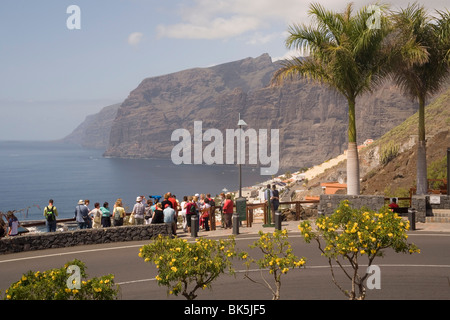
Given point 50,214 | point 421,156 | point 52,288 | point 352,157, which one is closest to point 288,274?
point 52,288

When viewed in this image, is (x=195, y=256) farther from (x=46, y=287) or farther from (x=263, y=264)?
(x=46, y=287)

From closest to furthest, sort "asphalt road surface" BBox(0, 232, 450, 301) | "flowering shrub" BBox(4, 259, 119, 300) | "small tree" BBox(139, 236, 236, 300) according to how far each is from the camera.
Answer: "flowering shrub" BBox(4, 259, 119, 300) < "small tree" BBox(139, 236, 236, 300) < "asphalt road surface" BBox(0, 232, 450, 301)

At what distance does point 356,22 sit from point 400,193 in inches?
502

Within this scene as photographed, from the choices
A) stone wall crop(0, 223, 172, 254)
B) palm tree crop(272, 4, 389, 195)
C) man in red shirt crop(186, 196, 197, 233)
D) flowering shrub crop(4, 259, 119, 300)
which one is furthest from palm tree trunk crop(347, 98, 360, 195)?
flowering shrub crop(4, 259, 119, 300)

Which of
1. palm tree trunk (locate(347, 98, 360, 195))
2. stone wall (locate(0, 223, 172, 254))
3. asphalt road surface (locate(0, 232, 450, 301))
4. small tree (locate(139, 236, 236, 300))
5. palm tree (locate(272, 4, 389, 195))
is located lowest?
asphalt road surface (locate(0, 232, 450, 301))

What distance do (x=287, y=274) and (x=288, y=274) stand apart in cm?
5

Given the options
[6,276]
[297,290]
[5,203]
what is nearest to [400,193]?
[297,290]

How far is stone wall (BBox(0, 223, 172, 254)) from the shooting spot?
1745 cm

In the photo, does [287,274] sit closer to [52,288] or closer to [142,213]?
[52,288]

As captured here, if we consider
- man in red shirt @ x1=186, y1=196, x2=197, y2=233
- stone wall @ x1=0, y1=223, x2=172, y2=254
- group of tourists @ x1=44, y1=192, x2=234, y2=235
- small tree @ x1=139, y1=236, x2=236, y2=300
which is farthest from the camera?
man in red shirt @ x1=186, y1=196, x2=197, y2=233

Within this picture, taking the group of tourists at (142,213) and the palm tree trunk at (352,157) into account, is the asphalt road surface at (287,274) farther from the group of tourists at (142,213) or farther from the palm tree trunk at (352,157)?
the palm tree trunk at (352,157)

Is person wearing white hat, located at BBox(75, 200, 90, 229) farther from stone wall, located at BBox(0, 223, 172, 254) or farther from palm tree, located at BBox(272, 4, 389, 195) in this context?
palm tree, located at BBox(272, 4, 389, 195)

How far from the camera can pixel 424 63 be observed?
23562 millimetres

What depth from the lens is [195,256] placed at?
8.47 m
